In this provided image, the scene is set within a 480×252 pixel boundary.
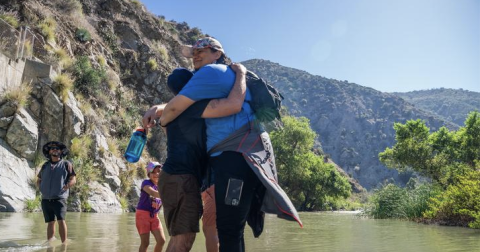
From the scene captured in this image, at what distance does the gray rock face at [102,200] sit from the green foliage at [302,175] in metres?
24.5

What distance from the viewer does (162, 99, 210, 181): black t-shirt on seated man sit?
2557 millimetres

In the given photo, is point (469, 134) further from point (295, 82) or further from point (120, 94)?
point (295, 82)

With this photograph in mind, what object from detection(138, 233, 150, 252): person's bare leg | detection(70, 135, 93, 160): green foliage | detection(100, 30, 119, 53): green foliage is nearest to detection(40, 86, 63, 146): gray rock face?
detection(70, 135, 93, 160): green foliage

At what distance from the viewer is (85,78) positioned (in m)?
16.8

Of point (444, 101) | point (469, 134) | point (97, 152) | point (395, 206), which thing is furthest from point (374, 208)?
point (444, 101)

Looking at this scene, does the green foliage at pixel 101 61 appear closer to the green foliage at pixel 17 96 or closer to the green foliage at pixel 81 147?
the green foliage at pixel 81 147

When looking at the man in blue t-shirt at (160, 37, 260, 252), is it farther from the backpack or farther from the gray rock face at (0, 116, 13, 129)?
the gray rock face at (0, 116, 13, 129)

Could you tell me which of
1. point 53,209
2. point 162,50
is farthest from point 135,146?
point 162,50

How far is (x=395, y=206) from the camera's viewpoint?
51.4 ft

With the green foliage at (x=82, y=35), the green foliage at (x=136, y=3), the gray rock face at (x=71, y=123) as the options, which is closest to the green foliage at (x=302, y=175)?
the green foliage at (x=136, y=3)

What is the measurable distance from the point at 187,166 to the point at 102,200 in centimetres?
1166

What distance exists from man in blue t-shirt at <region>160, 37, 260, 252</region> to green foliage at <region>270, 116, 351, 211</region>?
1354 inches

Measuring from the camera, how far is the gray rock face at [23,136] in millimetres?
11477

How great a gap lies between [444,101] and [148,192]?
670 feet
